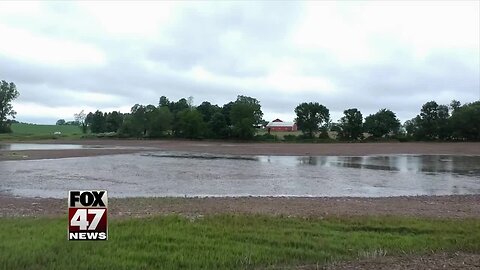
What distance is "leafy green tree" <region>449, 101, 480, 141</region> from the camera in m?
113

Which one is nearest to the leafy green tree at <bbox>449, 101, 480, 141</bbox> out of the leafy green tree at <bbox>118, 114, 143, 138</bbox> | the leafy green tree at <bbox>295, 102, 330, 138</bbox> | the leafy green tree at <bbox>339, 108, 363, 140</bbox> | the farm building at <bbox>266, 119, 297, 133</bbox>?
the leafy green tree at <bbox>339, 108, 363, 140</bbox>

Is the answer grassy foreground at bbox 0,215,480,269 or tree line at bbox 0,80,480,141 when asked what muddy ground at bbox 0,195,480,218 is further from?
tree line at bbox 0,80,480,141

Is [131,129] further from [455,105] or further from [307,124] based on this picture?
[455,105]

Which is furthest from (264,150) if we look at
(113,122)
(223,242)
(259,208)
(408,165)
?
(113,122)

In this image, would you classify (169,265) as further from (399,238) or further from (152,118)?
(152,118)

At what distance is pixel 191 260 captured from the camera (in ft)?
22.5

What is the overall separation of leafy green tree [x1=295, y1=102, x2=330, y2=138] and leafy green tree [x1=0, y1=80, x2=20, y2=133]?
8593cm

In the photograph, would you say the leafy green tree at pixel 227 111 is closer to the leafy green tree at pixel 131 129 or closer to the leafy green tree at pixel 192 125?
the leafy green tree at pixel 192 125

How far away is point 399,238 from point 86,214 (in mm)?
6318

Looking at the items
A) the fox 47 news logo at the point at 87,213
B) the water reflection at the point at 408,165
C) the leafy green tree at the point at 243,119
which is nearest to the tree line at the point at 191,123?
the leafy green tree at the point at 243,119

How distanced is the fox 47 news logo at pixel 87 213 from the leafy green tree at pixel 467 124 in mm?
121995

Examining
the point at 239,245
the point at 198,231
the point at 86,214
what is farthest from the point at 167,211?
the point at 86,214

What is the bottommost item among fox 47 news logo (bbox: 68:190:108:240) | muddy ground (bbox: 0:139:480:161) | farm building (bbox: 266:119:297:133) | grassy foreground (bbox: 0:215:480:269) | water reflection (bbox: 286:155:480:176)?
water reflection (bbox: 286:155:480:176)

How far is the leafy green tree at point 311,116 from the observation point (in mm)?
131125
